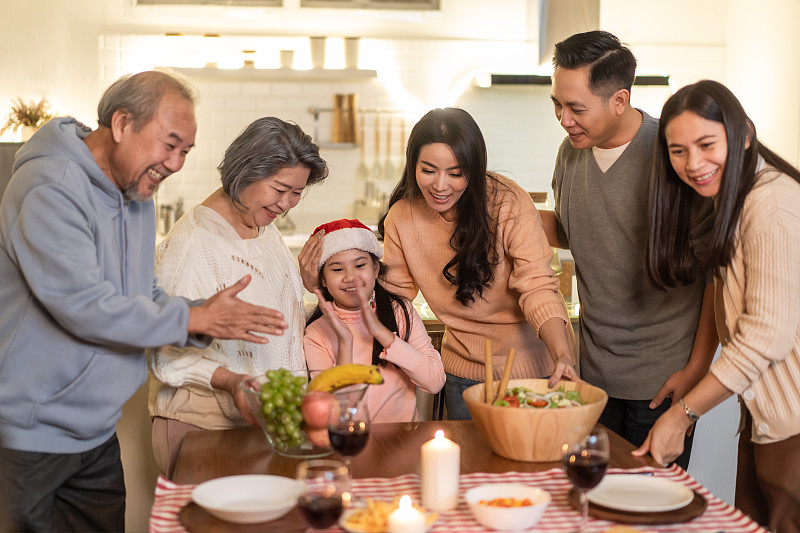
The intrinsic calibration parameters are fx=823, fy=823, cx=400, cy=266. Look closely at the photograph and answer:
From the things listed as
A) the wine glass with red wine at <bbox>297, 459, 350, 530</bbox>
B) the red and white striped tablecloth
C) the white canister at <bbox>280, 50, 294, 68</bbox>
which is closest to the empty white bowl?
the red and white striped tablecloth

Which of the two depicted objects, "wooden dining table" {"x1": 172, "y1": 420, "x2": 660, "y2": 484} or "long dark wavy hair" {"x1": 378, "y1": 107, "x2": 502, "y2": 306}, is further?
"long dark wavy hair" {"x1": 378, "y1": 107, "x2": 502, "y2": 306}

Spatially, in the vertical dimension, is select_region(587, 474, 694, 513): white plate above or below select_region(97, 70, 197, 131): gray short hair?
below

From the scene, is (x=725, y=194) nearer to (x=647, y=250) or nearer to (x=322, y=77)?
(x=647, y=250)

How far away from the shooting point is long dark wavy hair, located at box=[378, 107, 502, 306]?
2.31 metres

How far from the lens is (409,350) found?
2219 mm

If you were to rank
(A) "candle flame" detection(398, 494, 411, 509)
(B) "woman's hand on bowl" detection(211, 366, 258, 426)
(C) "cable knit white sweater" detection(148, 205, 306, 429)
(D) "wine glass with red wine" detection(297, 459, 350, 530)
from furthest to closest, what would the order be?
(C) "cable knit white sweater" detection(148, 205, 306, 429) < (B) "woman's hand on bowl" detection(211, 366, 258, 426) < (A) "candle flame" detection(398, 494, 411, 509) < (D) "wine glass with red wine" detection(297, 459, 350, 530)

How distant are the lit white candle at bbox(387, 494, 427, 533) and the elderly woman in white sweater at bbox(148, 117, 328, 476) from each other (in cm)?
73

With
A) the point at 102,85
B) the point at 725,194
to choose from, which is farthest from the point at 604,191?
the point at 102,85

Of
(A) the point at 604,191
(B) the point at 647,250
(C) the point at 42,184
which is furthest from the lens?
(A) the point at 604,191

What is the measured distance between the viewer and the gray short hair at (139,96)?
1755 mm

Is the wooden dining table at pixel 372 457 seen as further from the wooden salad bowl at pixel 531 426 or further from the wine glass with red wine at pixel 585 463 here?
the wine glass with red wine at pixel 585 463

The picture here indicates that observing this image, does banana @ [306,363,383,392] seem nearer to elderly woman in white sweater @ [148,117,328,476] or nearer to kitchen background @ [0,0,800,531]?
elderly woman in white sweater @ [148,117,328,476]

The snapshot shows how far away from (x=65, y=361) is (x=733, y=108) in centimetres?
152

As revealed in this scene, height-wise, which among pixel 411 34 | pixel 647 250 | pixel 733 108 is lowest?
pixel 647 250
